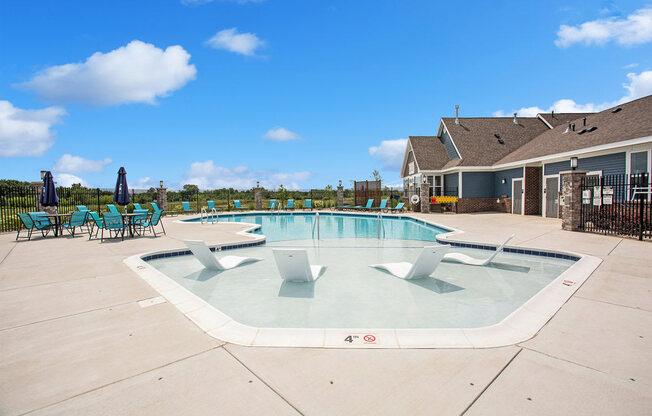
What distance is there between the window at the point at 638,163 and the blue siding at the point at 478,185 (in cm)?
836

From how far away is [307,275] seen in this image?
5363 mm

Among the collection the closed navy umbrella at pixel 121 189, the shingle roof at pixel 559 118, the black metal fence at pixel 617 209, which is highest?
the shingle roof at pixel 559 118

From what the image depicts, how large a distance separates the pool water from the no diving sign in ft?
2.70

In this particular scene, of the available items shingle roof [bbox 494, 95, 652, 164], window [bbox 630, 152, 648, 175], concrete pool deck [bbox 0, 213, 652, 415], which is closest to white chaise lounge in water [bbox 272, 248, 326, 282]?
concrete pool deck [bbox 0, 213, 652, 415]

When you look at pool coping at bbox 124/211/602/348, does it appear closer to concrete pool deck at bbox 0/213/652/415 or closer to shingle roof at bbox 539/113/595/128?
concrete pool deck at bbox 0/213/652/415

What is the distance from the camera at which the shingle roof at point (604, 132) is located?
11039 mm

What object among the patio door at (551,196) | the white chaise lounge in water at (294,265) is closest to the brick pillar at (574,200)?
the patio door at (551,196)

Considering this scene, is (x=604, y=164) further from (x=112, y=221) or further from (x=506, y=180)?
(x=112, y=221)

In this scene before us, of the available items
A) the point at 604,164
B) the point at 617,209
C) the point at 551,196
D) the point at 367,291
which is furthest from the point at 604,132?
the point at 367,291

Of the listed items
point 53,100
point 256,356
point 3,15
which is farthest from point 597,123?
point 53,100

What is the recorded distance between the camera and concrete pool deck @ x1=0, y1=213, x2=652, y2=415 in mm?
1931

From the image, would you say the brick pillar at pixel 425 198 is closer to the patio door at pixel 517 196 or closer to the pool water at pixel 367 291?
the patio door at pixel 517 196

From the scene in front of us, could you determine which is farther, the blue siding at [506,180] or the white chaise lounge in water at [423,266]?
the blue siding at [506,180]

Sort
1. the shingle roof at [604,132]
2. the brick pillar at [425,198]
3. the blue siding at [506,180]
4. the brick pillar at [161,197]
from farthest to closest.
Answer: the brick pillar at [161,197] < the brick pillar at [425,198] < the blue siding at [506,180] < the shingle roof at [604,132]
